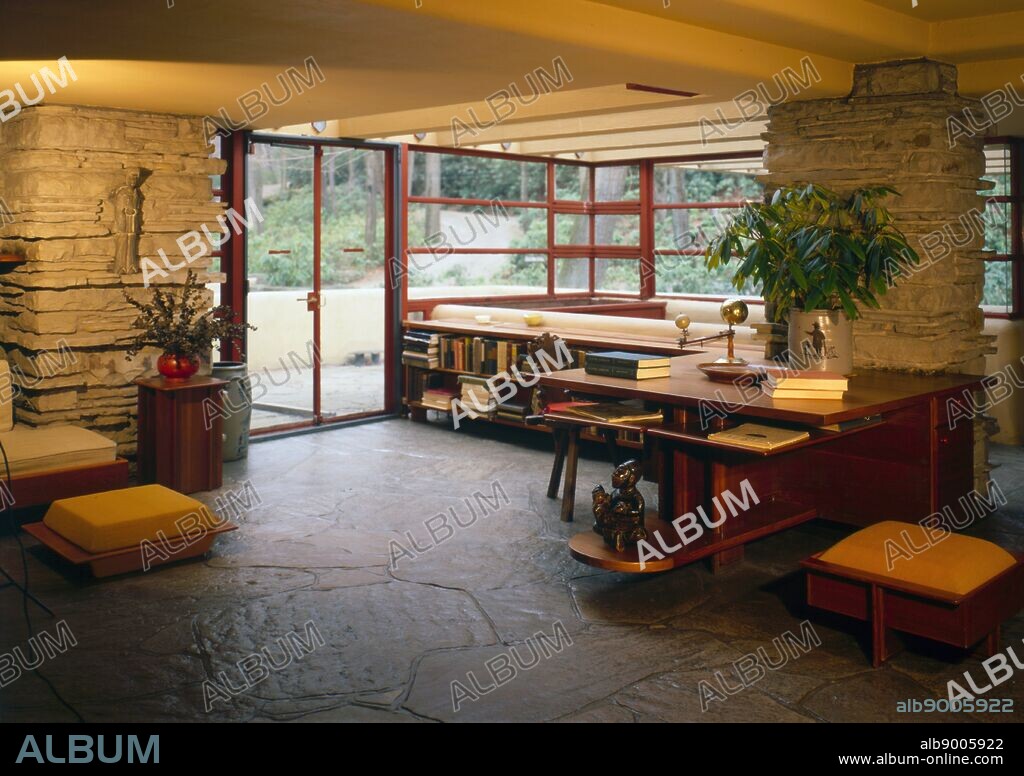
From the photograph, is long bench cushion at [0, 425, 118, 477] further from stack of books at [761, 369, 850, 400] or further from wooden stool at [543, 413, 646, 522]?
stack of books at [761, 369, 850, 400]

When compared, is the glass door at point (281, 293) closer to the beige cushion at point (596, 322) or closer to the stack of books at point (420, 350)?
the stack of books at point (420, 350)

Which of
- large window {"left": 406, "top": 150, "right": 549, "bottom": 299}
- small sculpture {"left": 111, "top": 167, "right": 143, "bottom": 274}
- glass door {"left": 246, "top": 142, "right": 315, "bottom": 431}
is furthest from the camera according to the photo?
large window {"left": 406, "top": 150, "right": 549, "bottom": 299}

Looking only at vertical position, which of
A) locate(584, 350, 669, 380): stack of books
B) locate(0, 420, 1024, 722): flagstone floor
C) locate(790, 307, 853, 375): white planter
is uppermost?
locate(790, 307, 853, 375): white planter

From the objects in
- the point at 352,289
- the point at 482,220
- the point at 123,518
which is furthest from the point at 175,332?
the point at 482,220

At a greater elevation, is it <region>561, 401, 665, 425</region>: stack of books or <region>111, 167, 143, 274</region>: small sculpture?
<region>111, 167, 143, 274</region>: small sculpture

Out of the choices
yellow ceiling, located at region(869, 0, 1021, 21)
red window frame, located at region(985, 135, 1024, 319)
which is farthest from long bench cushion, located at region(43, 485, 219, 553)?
red window frame, located at region(985, 135, 1024, 319)

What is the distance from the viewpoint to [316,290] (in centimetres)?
827

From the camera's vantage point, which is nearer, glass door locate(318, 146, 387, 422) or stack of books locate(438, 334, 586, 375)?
stack of books locate(438, 334, 586, 375)

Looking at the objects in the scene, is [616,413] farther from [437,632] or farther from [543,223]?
[543,223]

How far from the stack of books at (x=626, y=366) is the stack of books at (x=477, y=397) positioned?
120 inches

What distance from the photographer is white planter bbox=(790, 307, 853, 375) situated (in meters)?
4.92

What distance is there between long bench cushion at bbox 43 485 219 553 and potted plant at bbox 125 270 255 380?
1.31 m

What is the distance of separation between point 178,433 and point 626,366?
9.62 feet
